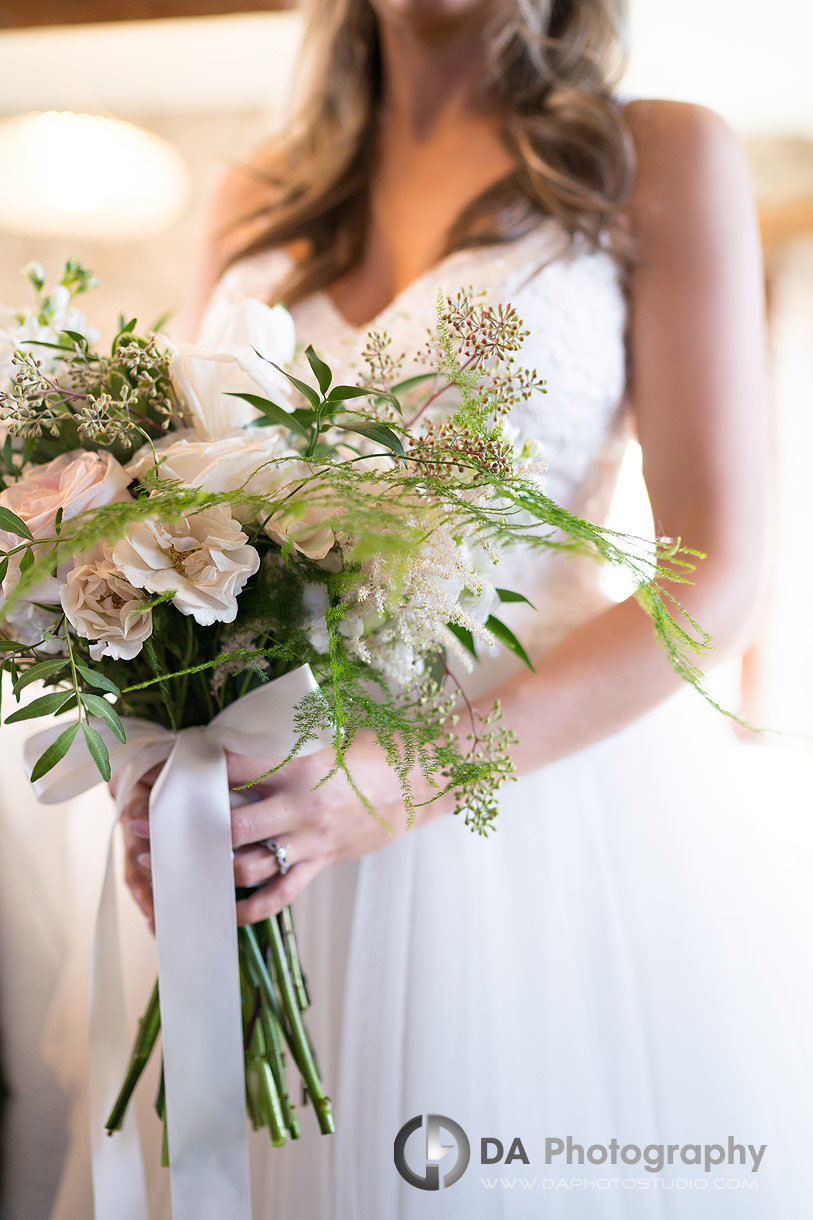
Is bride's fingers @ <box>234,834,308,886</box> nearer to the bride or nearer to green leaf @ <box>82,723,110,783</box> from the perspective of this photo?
the bride

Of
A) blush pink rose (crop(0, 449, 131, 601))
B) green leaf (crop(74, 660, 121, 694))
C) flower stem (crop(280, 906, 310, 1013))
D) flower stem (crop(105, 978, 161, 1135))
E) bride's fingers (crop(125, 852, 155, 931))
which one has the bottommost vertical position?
flower stem (crop(105, 978, 161, 1135))

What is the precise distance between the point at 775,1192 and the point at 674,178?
0.93 meters

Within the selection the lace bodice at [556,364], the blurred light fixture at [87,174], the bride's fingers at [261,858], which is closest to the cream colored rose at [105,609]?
the bride's fingers at [261,858]

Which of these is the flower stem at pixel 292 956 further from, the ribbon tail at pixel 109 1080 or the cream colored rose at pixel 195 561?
the cream colored rose at pixel 195 561

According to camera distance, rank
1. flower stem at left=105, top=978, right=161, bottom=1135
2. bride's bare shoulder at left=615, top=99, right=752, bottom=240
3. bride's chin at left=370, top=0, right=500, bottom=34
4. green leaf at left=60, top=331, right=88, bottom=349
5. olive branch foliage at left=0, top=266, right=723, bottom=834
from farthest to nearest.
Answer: bride's chin at left=370, top=0, right=500, bottom=34
bride's bare shoulder at left=615, top=99, right=752, bottom=240
flower stem at left=105, top=978, right=161, bottom=1135
green leaf at left=60, top=331, right=88, bottom=349
olive branch foliage at left=0, top=266, right=723, bottom=834

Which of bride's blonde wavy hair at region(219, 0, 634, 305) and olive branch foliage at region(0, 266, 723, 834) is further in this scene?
bride's blonde wavy hair at region(219, 0, 634, 305)

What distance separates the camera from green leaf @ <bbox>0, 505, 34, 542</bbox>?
51cm

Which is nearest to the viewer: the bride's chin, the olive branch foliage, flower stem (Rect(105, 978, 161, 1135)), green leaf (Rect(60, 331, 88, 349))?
the olive branch foliage

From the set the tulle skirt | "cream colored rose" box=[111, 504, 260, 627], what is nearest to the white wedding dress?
the tulle skirt

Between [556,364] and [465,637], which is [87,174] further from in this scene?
[465,637]

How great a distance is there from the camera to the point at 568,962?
0.77m

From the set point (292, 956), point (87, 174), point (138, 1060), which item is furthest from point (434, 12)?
point (87, 174)

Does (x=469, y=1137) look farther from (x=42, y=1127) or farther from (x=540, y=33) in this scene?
(x=540, y=33)

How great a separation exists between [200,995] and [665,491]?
0.61 m
